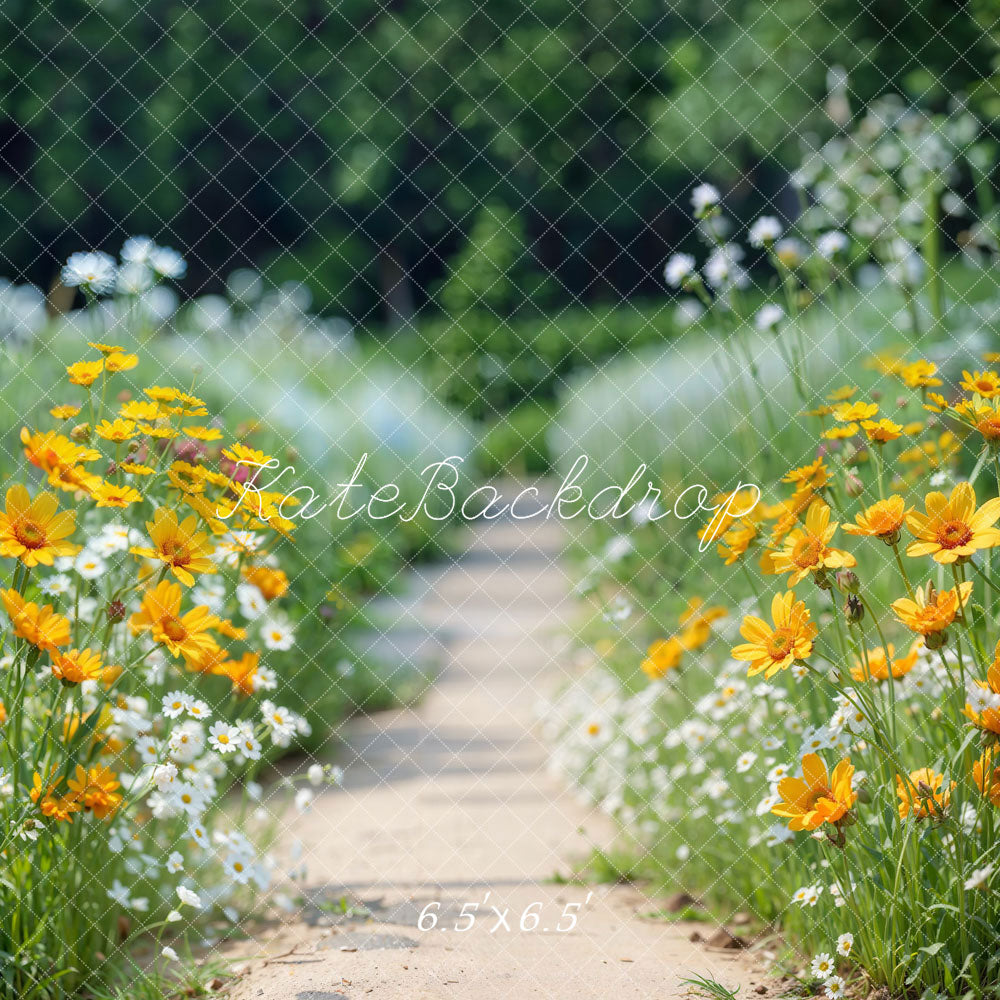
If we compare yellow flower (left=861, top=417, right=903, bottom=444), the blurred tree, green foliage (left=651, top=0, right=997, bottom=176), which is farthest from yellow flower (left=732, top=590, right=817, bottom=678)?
the blurred tree

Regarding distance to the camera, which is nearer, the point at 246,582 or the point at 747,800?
the point at 747,800

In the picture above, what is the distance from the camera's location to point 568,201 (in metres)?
17.3

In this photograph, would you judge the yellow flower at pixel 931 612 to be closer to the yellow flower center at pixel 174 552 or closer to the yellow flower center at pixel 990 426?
the yellow flower center at pixel 990 426

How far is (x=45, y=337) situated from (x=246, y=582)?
2598 millimetres

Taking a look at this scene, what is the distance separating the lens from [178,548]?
1415mm

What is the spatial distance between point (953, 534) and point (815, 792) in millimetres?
353

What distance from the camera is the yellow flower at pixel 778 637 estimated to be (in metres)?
1.28

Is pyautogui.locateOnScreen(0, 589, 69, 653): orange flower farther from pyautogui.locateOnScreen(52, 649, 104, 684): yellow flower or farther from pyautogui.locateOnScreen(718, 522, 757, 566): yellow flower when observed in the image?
pyautogui.locateOnScreen(718, 522, 757, 566): yellow flower

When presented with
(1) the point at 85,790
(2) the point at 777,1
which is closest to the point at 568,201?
(2) the point at 777,1

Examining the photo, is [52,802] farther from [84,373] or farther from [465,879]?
[465,879]

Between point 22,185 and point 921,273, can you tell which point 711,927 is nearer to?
point 921,273

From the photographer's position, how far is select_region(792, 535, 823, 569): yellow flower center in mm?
1299

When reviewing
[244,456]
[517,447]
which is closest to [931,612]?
[244,456]

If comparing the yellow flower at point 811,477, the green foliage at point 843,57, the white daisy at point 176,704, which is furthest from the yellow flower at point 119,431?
the green foliage at point 843,57
